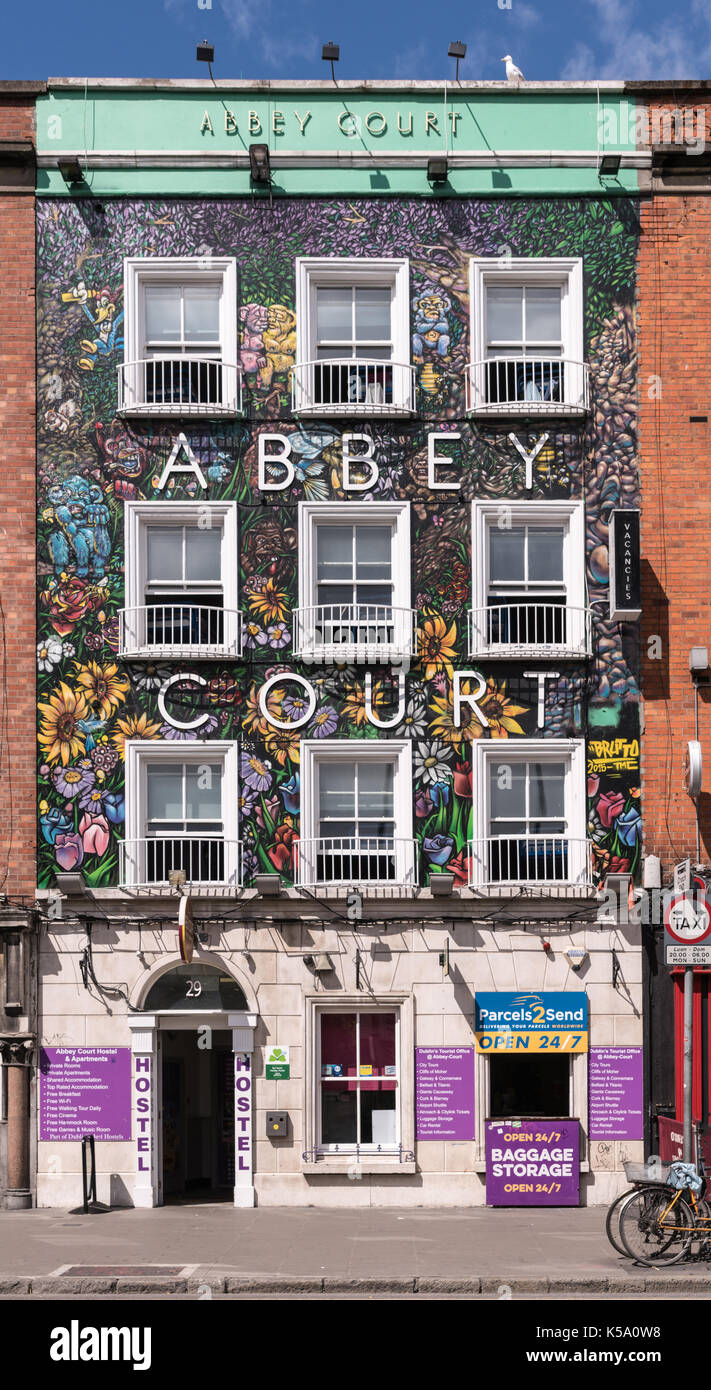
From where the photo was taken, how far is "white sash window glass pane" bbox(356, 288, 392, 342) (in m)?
25.2

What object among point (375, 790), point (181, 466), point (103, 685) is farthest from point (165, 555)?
point (375, 790)

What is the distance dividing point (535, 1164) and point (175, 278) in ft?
46.4

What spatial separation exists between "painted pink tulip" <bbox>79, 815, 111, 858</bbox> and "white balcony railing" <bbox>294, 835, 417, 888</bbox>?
282 centimetres

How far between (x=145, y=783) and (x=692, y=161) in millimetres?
12635

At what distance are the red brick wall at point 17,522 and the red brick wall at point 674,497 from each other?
922 centimetres

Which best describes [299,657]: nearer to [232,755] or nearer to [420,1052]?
[232,755]

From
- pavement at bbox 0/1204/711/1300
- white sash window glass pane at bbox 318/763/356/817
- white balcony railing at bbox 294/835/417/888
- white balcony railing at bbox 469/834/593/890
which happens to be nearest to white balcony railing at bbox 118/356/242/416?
white sash window glass pane at bbox 318/763/356/817

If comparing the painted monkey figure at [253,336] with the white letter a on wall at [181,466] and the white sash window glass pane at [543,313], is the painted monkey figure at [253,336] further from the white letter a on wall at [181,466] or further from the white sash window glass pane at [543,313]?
the white sash window glass pane at [543,313]

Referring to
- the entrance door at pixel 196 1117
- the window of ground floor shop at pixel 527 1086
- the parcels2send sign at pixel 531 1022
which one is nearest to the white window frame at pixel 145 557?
the entrance door at pixel 196 1117

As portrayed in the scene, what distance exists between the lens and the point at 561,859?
24.2 metres

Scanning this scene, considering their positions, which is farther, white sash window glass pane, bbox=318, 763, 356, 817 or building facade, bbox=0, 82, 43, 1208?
white sash window glass pane, bbox=318, 763, 356, 817

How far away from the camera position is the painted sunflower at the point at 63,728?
79.9 feet

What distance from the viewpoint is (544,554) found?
24922mm

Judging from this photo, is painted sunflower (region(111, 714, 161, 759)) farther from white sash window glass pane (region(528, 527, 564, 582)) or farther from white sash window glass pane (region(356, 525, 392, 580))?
white sash window glass pane (region(528, 527, 564, 582))
